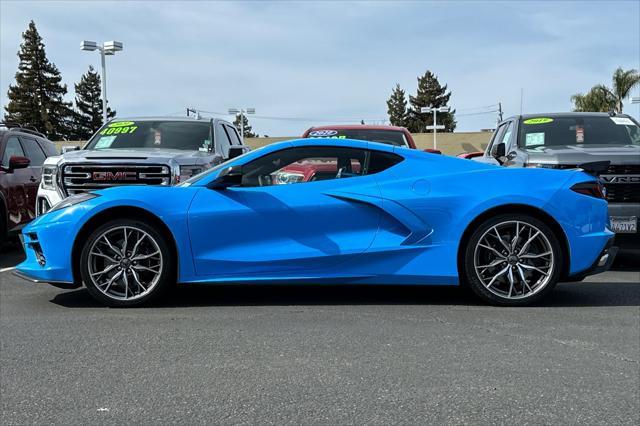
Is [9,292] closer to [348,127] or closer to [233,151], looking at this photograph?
[233,151]

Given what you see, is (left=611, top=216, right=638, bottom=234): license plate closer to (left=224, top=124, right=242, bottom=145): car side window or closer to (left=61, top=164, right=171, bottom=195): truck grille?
(left=61, top=164, right=171, bottom=195): truck grille

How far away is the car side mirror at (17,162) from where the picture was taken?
8.78m

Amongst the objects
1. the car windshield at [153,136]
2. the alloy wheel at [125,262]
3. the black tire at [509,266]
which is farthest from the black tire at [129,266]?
the car windshield at [153,136]

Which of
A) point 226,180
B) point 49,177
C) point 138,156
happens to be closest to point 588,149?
point 226,180

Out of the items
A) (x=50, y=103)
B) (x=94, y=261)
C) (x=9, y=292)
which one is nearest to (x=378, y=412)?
(x=94, y=261)

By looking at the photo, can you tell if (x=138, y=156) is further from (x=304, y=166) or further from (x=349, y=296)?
(x=349, y=296)

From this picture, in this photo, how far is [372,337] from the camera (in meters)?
4.30

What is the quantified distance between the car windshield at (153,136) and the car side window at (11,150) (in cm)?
133

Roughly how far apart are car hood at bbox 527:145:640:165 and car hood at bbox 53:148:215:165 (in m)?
4.16

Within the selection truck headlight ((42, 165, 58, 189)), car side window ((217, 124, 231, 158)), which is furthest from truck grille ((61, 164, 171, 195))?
car side window ((217, 124, 231, 158))

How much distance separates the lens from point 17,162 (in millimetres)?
8836

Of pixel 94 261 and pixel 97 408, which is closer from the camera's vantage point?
pixel 97 408

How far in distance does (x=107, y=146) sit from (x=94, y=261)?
12.6ft

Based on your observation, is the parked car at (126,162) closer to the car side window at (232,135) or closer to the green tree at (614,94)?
the car side window at (232,135)
